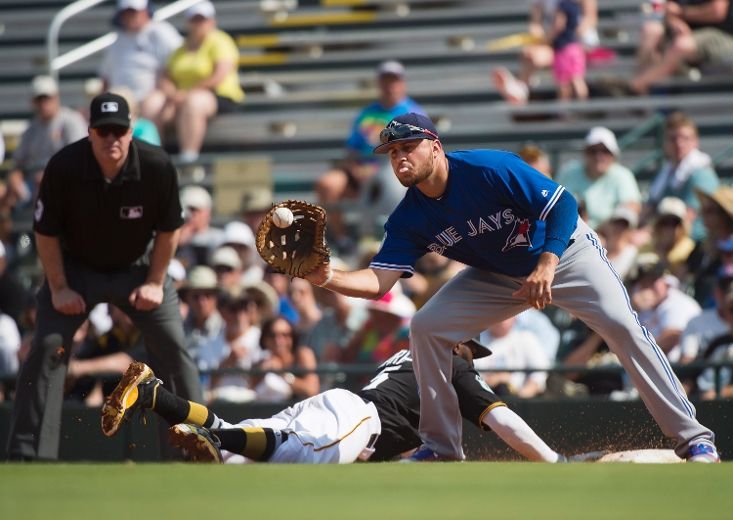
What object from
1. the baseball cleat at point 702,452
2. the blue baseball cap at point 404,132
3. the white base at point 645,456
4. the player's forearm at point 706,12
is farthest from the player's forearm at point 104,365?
the player's forearm at point 706,12

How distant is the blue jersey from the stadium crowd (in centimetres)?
110

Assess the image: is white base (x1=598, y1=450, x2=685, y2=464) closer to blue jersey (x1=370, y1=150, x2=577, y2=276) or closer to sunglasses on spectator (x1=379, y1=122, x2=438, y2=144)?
blue jersey (x1=370, y1=150, x2=577, y2=276)

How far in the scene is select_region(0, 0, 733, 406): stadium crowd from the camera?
10.3 metres

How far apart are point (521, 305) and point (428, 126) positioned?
116cm

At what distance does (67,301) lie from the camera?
8.19 meters

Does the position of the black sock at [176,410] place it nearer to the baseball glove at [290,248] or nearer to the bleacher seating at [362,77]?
the baseball glove at [290,248]

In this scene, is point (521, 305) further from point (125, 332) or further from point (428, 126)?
point (125, 332)

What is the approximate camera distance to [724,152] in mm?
12930

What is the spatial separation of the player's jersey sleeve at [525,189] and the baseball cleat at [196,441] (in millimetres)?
2031

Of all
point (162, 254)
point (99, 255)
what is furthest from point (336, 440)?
point (99, 255)

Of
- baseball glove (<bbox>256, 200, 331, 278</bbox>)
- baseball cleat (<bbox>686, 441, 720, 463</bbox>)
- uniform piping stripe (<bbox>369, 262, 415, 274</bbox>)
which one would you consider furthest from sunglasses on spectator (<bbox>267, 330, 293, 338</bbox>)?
baseball cleat (<bbox>686, 441, 720, 463</bbox>)

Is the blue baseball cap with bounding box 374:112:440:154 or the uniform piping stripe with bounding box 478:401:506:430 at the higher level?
the blue baseball cap with bounding box 374:112:440:154

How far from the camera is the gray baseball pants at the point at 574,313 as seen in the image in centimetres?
750

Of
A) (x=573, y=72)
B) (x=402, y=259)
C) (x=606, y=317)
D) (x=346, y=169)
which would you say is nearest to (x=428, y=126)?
(x=402, y=259)
